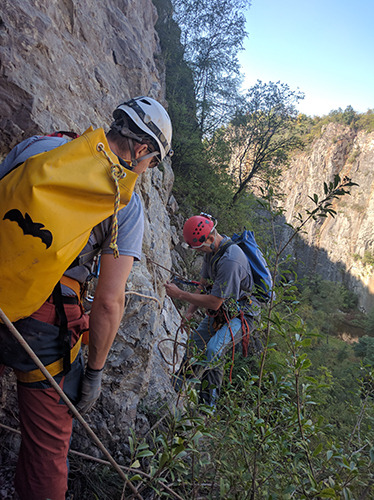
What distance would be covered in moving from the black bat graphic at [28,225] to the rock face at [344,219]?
41.7 meters

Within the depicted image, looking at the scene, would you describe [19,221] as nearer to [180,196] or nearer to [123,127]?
[123,127]

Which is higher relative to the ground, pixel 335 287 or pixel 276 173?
pixel 276 173

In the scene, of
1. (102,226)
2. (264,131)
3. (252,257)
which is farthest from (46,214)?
(264,131)

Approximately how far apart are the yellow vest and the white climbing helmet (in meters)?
0.57

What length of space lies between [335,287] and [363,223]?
1987 cm

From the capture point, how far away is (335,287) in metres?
28.6

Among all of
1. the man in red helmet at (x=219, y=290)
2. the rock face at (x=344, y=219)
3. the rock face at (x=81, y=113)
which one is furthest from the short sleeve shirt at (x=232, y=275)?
the rock face at (x=344, y=219)

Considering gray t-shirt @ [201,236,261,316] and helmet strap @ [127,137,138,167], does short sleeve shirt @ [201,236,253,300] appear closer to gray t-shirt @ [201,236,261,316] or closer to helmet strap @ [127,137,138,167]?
gray t-shirt @ [201,236,261,316]

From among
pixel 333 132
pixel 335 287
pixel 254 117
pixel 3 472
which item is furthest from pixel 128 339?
pixel 333 132

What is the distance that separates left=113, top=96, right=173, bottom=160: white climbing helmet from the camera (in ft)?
5.51

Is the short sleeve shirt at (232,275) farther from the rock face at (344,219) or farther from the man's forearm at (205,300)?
the rock face at (344,219)

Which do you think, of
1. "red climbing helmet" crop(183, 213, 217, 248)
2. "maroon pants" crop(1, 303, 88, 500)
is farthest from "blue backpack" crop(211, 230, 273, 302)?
"maroon pants" crop(1, 303, 88, 500)

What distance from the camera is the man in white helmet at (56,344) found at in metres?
1.32

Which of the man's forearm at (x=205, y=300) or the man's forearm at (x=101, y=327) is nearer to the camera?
the man's forearm at (x=101, y=327)
